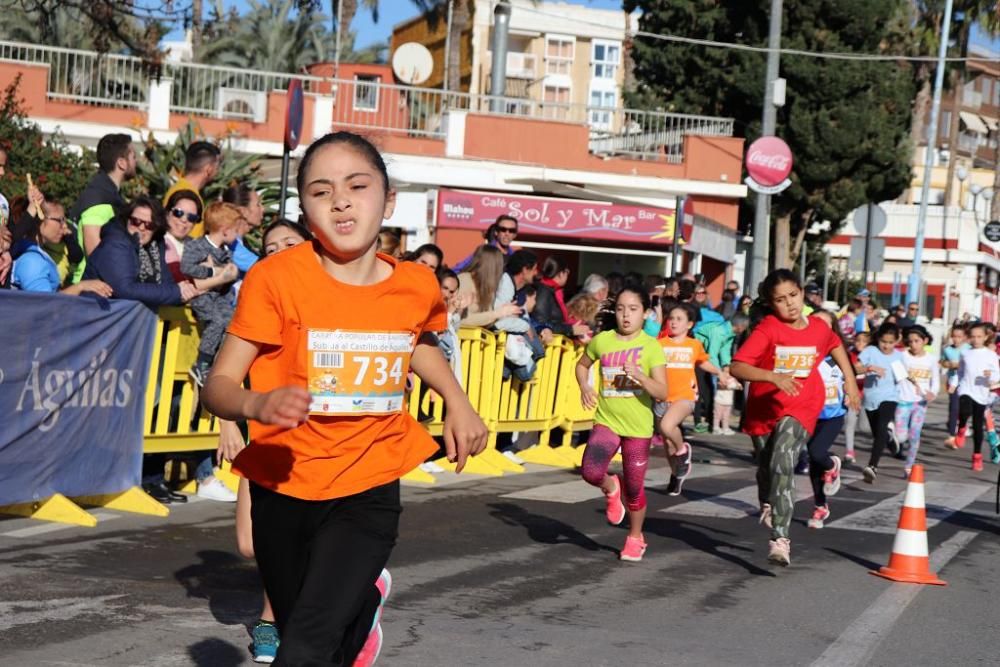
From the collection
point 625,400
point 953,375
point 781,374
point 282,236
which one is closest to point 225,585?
point 282,236

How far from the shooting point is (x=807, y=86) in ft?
140

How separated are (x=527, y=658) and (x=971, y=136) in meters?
113

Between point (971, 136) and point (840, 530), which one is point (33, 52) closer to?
point (840, 530)

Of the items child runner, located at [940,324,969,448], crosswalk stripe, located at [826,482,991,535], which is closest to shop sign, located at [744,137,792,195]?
child runner, located at [940,324,969,448]

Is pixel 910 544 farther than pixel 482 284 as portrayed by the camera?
No

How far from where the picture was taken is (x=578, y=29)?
89812 mm

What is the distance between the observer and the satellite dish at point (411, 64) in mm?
36688

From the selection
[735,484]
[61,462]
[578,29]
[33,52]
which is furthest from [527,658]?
[578,29]

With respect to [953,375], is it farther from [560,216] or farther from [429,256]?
[429,256]

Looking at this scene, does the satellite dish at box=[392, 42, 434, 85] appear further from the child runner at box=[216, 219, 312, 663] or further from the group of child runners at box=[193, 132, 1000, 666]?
the group of child runners at box=[193, 132, 1000, 666]

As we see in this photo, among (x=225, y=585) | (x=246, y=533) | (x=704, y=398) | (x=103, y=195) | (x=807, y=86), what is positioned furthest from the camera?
(x=807, y=86)

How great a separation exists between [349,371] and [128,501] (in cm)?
585

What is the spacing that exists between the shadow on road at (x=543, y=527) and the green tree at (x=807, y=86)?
3183 centimetres

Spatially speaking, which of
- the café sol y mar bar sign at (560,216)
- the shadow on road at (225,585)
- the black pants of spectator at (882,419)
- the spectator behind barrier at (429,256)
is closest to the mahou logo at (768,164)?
the café sol y mar bar sign at (560,216)
